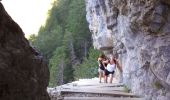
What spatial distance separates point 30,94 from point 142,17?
779 centimetres

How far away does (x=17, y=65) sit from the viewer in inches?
211

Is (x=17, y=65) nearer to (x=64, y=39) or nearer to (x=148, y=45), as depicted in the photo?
(x=148, y=45)

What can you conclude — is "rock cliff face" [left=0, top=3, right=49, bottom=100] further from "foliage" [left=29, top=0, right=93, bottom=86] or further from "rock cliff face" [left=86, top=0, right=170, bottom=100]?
"foliage" [left=29, top=0, right=93, bottom=86]

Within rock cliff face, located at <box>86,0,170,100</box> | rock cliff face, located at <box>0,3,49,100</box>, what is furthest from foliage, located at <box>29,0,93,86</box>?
rock cliff face, located at <box>0,3,49,100</box>

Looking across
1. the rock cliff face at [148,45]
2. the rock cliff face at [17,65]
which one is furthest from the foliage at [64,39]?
the rock cliff face at [17,65]

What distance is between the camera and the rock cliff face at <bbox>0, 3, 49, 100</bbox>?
16.9 ft

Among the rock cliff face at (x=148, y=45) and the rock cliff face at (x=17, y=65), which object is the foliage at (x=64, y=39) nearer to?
the rock cliff face at (x=148, y=45)

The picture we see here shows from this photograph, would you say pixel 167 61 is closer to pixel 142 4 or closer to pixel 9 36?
pixel 142 4

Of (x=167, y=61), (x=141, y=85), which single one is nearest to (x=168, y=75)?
(x=167, y=61)

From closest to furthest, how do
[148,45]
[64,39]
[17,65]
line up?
[17,65] → [148,45] → [64,39]

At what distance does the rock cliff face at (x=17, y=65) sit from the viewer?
516 cm

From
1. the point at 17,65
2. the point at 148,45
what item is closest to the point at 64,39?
the point at 148,45

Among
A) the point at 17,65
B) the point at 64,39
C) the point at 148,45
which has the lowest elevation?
the point at 17,65

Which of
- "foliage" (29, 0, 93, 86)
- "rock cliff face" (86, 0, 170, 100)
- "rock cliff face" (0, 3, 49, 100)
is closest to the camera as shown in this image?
"rock cliff face" (0, 3, 49, 100)
